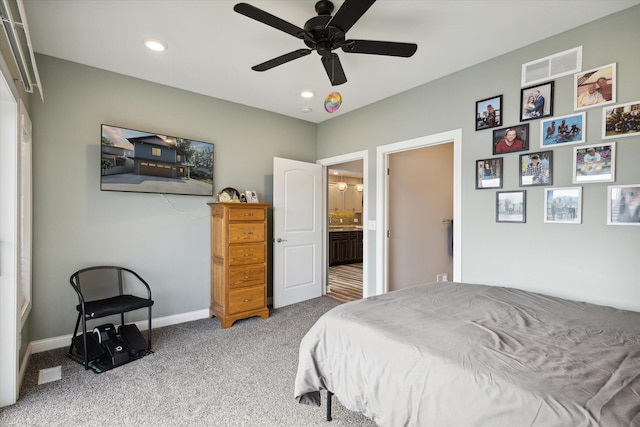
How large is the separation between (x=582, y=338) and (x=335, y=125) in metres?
3.76

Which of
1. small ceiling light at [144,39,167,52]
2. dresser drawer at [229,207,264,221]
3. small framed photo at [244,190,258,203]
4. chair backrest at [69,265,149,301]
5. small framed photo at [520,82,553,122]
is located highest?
small ceiling light at [144,39,167,52]

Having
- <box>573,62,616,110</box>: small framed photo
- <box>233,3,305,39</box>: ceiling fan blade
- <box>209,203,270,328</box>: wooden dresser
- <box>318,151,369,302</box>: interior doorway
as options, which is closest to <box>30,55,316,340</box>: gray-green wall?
<box>209,203,270,328</box>: wooden dresser

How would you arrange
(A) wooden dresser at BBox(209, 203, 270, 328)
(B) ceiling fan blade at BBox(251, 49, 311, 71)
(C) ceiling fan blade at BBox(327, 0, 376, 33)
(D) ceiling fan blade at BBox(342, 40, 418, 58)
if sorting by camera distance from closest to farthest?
1. (C) ceiling fan blade at BBox(327, 0, 376, 33)
2. (D) ceiling fan blade at BBox(342, 40, 418, 58)
3. (B) ceiling fan blade at BBox(251, 49, 311, 71)
4. (A) wooden dresser at BBox(209, 203, 270, 328)

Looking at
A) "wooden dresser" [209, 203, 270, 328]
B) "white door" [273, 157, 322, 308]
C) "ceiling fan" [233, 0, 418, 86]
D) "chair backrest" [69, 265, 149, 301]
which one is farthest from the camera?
"white door" [273, 157, 322, 308]

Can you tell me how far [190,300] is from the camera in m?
3.58

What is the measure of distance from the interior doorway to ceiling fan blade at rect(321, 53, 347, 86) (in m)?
1.68

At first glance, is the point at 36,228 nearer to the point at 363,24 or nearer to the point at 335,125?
the point at 363,24

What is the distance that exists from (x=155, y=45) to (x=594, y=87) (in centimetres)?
347

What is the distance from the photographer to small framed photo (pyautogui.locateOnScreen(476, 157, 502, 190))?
2721mm

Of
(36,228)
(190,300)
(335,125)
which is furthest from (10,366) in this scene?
(335,125)

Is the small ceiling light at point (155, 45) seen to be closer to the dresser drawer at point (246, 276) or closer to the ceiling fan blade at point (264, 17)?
the ceiling fan blade at point (264, 17)

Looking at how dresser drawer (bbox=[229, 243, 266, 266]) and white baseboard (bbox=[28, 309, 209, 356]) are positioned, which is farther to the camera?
dresser drawer (bbox=[229, 243, 266, 266])

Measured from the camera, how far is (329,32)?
6.33 feet

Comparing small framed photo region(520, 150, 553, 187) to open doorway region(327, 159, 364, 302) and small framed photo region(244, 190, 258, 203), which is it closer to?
small framed photo region(244, 190, 258, 203)
